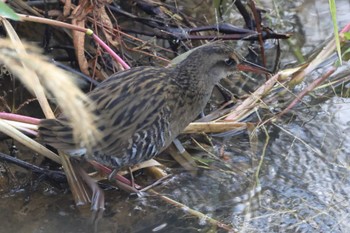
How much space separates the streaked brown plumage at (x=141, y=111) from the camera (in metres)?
2.80

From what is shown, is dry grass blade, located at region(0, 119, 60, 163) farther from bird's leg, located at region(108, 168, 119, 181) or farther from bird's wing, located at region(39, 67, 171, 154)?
bird's leg, located at region(108, 168, 119, 181)

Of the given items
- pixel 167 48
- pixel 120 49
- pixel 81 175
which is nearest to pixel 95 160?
pixel 81 175

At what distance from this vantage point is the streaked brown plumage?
9.18 ft

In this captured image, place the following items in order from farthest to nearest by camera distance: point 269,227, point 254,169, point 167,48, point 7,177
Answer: point 167,48
point 254,169
point 7,177
point 269,227

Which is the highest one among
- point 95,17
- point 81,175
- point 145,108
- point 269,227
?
point 95,17

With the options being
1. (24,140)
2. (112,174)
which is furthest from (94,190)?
(24,140)

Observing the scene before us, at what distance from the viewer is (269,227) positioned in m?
2.82

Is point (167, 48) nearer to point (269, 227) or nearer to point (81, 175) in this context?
point (81, 175)

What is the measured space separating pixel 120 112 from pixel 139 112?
0.09 m

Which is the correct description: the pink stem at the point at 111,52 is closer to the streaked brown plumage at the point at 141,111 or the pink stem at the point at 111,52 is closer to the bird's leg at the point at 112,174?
the streaked brown plumage at the point at 141,111

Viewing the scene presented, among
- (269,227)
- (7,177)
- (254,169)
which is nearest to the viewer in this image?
(269,227)

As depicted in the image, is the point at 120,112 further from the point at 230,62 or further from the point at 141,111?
the point at 230,62

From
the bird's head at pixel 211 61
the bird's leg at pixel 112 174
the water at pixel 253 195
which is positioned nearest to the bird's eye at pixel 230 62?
the bird's head at pixel 211 61

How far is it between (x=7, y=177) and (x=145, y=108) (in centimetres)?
73
